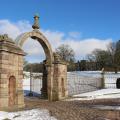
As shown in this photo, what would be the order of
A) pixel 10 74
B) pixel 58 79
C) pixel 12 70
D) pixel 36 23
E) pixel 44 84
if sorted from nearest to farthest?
1. pixel 10 74
2. pixel 12 70
3. pixel 36 23
4. pixel 58 79
5. pixel 44 84

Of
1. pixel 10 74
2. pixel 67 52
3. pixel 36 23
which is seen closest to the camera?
pixel 10 74

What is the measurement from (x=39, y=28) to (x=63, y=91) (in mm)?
5416

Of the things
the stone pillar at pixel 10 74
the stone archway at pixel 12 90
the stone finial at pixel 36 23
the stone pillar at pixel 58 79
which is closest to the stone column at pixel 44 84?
the stone pillar at pixel 58 79

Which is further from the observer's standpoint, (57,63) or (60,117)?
(57,63)

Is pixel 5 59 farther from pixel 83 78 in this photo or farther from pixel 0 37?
pixel 83 78

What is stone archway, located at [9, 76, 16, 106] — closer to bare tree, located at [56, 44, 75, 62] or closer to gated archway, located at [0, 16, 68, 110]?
gated archway, located at [0, 16, 68, 110]

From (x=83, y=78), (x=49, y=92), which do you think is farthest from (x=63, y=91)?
(x=83, y=78)

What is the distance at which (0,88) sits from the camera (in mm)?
13031

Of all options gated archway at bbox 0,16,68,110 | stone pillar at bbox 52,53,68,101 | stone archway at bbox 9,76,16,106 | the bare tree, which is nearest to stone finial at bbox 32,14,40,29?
gated archway at bbox 0,16,68,110

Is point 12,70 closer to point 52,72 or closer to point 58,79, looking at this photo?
point 52,72

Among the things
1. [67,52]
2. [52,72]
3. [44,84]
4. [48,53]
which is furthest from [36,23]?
[67,52]

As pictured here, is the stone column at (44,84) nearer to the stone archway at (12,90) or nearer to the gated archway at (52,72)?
the gated archway at (52,72)

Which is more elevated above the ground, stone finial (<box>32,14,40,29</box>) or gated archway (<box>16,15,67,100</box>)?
stone finial (<box>32,14,40,29</box>)

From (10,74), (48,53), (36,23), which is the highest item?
(36,23)
